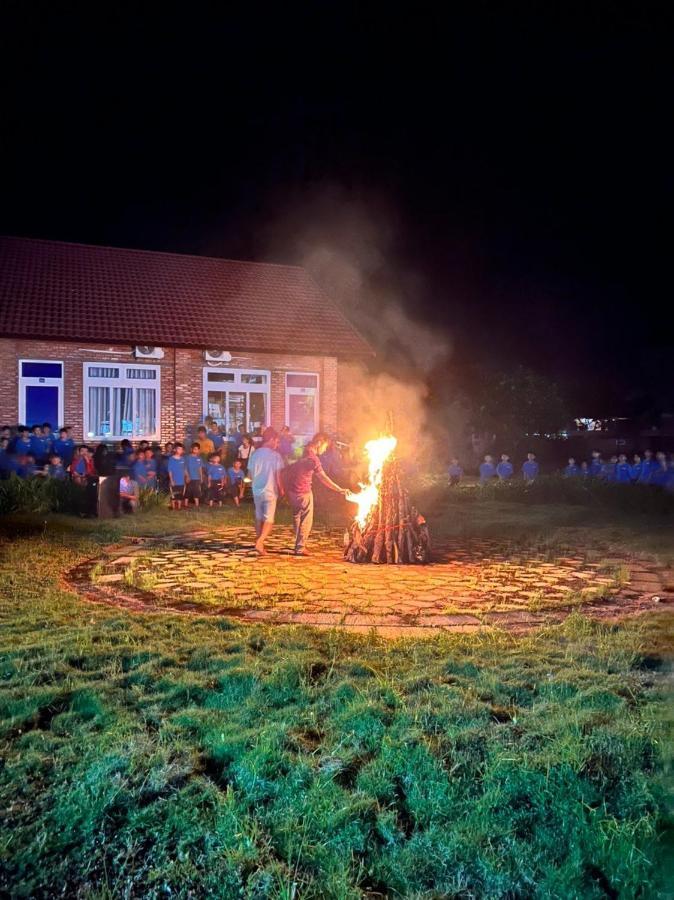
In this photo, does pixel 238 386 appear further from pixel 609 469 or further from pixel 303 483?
pixel 303 483

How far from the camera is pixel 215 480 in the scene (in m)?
16.6

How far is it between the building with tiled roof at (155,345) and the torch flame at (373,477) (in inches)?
537

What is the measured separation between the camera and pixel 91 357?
863 inches

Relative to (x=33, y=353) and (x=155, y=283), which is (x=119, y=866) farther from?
(x=155, y=283)

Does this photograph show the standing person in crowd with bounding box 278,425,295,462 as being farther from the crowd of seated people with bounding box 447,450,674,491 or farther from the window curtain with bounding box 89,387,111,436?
the window curtain with bounding box 89,387,111,436

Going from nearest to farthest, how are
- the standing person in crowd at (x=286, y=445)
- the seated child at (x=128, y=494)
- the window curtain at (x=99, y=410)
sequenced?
the seated child at (x=128, y=494), the standing person in crowd at (x=286, y=445), the window curtain at (x=99, y=410)

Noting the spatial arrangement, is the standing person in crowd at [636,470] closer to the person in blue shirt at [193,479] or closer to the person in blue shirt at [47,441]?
the person in blue shirt at [193,479]

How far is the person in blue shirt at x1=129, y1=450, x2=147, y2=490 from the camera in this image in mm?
15738

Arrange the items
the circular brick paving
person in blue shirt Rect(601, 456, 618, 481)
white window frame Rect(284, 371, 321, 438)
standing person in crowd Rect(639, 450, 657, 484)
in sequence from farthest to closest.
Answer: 1. white window frame Rect(284, 371, 321, 438)
2. person in blue shirt Rect(601, 456, 618, 481)
3. standing person in crowd Rect(639, 450, 657, 484)
4. the circular brick paving

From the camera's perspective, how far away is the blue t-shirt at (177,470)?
15.8 metres

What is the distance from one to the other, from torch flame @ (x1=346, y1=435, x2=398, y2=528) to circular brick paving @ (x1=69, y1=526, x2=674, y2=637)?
0.72 m

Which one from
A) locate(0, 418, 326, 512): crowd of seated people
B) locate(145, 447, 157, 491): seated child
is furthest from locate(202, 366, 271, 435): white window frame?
locate(145, 447, 157, 491): seated child

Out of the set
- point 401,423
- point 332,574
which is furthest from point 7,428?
point 401,423

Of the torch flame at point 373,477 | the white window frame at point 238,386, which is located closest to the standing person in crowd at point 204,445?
the white window frame at point 238,386
